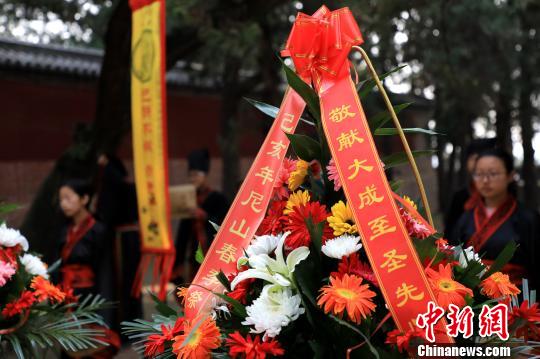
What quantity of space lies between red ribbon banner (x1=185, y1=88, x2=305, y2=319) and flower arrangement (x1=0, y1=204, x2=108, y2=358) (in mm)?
1093

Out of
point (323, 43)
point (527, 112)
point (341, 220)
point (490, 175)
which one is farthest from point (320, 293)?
point (527, 112)

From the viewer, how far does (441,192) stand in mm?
19875

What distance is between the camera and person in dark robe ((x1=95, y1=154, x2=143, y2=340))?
6.08m

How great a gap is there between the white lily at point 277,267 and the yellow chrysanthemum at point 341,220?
0.09m

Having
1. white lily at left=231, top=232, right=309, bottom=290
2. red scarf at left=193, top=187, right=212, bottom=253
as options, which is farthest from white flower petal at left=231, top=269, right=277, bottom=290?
red scarf at left=193, top=187, right=212, bottom=253

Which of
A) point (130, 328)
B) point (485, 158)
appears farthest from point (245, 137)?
point (130, 328)

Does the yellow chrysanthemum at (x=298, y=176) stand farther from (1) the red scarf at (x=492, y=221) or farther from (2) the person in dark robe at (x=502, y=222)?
(1) the red scarf at (x=492, y=221)

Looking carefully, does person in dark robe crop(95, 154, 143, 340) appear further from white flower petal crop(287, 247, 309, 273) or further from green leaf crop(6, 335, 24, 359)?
white flower petal crop(287, 247, 309, 273)

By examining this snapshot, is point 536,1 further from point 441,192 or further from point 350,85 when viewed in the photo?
point 441,192

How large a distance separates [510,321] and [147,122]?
3.47 metres

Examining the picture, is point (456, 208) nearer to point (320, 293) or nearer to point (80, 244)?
point (80, 244)

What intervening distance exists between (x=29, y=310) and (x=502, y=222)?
2.30m

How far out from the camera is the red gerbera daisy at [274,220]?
6.23ft

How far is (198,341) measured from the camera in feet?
5.45
